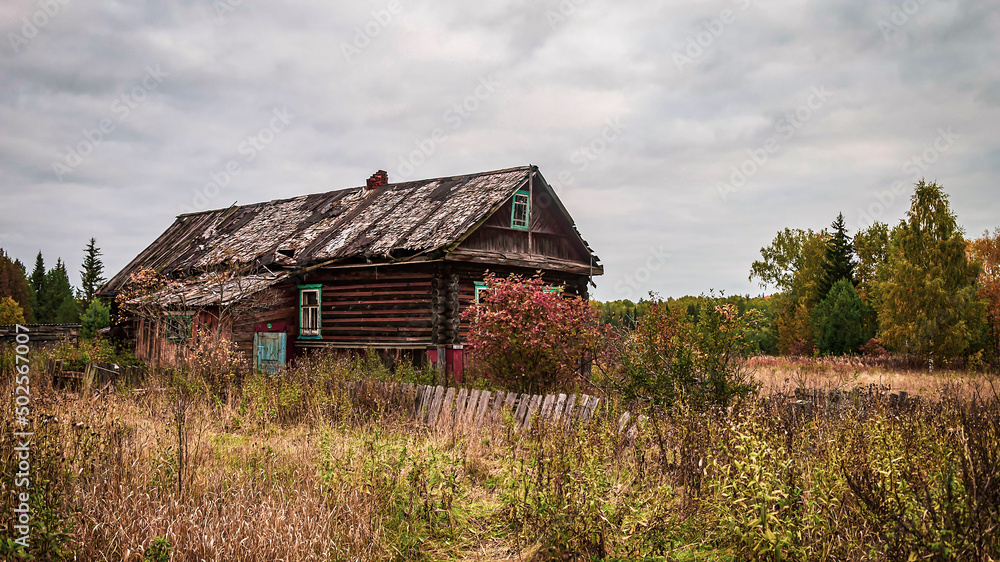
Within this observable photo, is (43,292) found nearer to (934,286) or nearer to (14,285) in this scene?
(14,285)

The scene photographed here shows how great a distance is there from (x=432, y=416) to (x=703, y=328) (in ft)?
12.5

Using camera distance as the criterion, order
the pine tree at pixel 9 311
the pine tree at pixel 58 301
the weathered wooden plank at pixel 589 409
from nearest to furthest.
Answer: the weathered wooden plank at pixel 589 409, the pine tree at pixel 9 311, the pine tree at pixel 58 301

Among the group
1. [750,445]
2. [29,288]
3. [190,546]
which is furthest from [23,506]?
[29,288]

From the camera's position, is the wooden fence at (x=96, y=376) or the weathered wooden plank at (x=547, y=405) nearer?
the weathered wooden plank at (x=547, y=405)

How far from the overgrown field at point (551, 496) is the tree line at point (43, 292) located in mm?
58612

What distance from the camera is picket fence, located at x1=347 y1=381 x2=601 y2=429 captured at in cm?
809

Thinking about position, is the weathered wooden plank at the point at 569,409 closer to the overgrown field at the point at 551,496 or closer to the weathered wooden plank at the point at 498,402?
the weathered wooden plank at the point at 498,402

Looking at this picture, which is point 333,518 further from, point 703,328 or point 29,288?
point 29,288

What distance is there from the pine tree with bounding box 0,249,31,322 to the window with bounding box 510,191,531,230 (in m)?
59.0

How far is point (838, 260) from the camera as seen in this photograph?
1527 inches

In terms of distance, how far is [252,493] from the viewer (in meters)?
5.00

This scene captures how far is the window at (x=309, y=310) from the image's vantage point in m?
18.3

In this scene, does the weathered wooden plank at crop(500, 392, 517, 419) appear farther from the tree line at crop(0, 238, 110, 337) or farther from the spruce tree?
the spruce tree

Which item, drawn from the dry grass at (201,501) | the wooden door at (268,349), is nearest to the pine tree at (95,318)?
the wooden door at (268,349)
